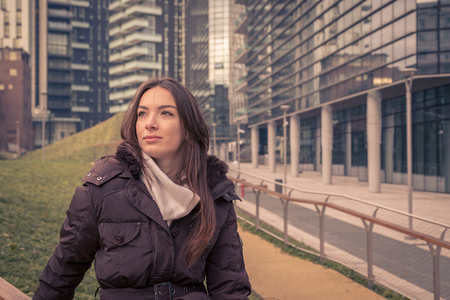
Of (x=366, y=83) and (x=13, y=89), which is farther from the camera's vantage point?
(x=13, y=89)

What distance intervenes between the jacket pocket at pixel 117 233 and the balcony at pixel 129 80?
81.3 meters

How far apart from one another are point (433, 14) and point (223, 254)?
85.6 feet

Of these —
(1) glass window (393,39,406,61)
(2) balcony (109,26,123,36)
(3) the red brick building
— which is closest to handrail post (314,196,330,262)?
(1) glass window (393,39,406,61)

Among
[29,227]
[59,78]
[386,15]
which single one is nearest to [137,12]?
[59,78]

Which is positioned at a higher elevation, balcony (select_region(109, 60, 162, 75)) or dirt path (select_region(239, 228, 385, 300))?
balcony (select_region(109, 60, 162, 75))

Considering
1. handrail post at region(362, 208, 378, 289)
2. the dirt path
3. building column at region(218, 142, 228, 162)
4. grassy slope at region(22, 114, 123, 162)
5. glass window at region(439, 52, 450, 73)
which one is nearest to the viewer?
the dirt path

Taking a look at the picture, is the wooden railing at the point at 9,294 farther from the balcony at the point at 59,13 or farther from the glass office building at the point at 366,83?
the balcony at the point at 59,13

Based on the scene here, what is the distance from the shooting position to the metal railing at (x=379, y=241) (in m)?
5.94

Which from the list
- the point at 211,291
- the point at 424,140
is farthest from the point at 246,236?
the point at 424,140

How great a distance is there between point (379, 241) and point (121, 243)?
6377mm

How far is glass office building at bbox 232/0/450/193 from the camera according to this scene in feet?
81.4

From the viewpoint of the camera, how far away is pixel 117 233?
1.90 meters

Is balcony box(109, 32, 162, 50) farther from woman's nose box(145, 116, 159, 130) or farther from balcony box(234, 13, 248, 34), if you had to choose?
woman's nose box(145, 116, 159, 130)

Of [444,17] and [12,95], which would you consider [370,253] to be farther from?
[12,95]
